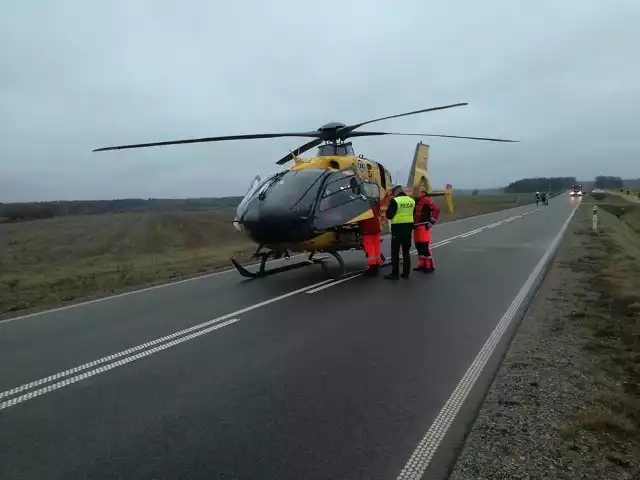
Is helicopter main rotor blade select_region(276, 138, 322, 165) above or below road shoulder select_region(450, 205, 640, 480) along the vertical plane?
above

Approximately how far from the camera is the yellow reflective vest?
1014cm

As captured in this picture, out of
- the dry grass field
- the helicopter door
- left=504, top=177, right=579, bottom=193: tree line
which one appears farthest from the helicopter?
left=504, top=177, right=579, bottom=193: tree line

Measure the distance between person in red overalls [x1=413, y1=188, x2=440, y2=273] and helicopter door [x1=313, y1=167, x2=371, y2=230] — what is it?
1.23 m

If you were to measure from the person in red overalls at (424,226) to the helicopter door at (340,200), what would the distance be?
1227mm

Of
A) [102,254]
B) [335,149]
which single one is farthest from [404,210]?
[102,254]

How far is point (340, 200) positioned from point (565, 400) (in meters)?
6.54

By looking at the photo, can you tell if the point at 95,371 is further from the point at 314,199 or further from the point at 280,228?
the point at 314,199

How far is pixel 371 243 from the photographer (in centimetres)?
1062

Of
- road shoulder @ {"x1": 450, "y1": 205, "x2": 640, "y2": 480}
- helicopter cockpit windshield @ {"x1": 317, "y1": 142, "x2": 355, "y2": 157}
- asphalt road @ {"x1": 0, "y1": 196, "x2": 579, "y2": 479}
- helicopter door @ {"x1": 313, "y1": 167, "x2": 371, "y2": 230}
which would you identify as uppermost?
helicopter cockpit windshield @ {"x1": 317, "y1": 142, "x2": 355, "y2": 157}

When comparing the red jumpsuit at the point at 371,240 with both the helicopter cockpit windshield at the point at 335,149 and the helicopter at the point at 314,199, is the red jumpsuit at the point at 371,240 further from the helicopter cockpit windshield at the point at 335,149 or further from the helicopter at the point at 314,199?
the helicopter cockpit windshield at the point at 335,149

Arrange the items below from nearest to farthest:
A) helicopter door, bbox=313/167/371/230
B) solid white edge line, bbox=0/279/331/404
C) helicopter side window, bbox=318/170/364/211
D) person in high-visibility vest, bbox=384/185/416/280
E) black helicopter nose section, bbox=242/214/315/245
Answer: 1. solid white edge line, bbox=0/279/331/404
2. black helicopter nose section, bbox=242/214/315/245
3. helicopter door, bbox=313/167/371/230
4. helicopter side window, bbox=318/170/364/211
5. person in high-visibility vest, bbox=384/185/416/280

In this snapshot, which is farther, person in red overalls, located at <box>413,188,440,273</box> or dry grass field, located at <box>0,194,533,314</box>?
person in red overalls, located at <box>413,188,440,273</box>

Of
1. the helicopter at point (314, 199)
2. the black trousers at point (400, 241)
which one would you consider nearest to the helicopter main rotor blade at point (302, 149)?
the helicopter at point (314, 199)

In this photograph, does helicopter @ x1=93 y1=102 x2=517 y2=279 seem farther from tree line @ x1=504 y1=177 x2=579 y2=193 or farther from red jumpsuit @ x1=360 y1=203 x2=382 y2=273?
tree line @ x1=504 y1=177 x2=579 y2=193
